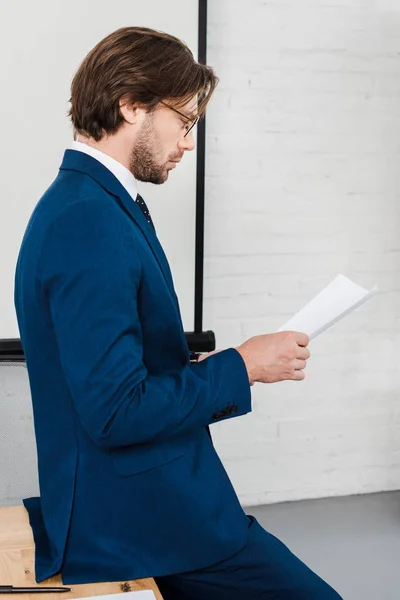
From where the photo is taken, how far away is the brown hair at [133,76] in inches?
43.4

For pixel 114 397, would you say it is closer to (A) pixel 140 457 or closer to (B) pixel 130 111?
(A) pixel 140 457

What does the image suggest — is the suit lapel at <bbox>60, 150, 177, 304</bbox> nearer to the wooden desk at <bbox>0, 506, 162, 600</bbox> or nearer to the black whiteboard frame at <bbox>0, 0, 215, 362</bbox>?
the wooden desk at <bbox>0, 506, 162, 600</bbox>

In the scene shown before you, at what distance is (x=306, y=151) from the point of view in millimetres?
2602

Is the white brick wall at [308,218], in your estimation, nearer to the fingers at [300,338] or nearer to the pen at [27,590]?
the fingers at [300,338]

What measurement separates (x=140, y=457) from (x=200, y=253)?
1.42m

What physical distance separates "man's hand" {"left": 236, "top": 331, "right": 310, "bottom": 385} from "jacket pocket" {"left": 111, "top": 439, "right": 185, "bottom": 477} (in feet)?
0.52

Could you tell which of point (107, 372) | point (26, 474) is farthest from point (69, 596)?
point (26, 474)

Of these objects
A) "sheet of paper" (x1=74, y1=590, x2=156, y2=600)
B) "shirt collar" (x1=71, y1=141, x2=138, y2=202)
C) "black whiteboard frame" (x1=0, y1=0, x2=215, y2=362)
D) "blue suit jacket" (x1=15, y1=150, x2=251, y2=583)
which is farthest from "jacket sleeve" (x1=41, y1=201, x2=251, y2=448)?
"black whiteboard frame" (x1=0, y1=0, x2=215, y2=362)

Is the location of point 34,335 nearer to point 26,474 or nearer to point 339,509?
point 26,474

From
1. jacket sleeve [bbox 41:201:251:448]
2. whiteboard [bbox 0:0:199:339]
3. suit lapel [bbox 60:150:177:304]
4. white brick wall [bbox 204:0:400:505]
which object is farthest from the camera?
white brick wall [bbox 204:0:400:505]

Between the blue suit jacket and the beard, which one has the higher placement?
the beard

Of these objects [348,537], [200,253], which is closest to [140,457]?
[200,253]

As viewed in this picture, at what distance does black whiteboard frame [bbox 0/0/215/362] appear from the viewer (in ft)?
7.58

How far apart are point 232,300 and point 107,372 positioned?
66.4 inches
